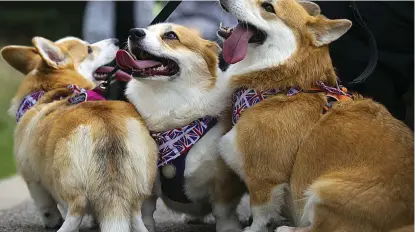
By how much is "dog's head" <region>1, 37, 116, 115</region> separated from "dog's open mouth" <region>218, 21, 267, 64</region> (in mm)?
1356

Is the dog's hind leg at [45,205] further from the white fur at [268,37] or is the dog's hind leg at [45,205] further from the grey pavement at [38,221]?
the white fur at [268,37]

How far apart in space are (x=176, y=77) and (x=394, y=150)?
1335mm

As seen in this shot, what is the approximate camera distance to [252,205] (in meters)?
3.58

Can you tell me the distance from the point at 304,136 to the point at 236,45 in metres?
0.64

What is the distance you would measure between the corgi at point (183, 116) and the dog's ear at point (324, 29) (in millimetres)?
611

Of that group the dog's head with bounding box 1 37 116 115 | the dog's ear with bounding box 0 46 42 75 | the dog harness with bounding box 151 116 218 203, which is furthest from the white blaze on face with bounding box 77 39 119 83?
the dog harness with bounding box 151 116 218 203

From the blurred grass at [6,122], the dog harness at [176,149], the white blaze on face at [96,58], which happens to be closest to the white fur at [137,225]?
the dog harness at [176,149]

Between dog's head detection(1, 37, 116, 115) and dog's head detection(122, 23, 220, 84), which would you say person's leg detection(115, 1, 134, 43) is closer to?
dog's head detection(1, 37, 116, 115)

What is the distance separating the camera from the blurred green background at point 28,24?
505 inches

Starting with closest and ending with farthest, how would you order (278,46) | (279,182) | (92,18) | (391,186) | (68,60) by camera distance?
1. (391,186)
2. (279,182)
3. (278,46)
4. (68,60)
5. (92,18)

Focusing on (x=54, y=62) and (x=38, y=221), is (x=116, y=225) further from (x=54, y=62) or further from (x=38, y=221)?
(x=54, y=62)

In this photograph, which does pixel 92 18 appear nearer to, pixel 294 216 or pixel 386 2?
pixel 386 2

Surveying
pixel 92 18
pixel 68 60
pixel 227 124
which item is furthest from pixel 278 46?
pixel 92 18

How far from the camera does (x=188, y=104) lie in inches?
155
